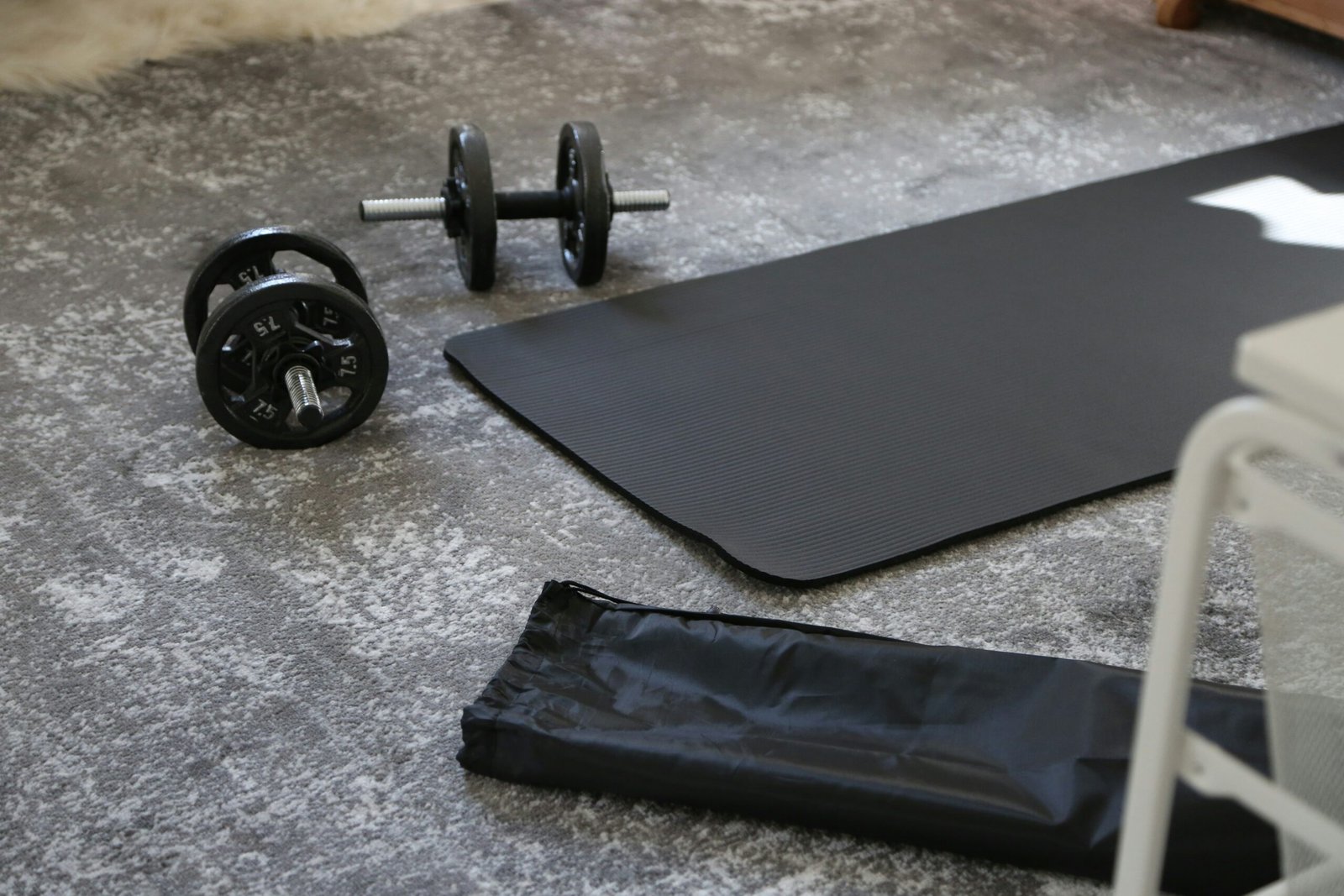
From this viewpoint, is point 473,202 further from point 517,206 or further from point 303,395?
point 303,395

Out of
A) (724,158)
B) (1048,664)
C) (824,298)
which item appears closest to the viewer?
(1048,664)

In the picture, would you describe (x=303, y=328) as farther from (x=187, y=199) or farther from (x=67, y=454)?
(x=187, y=199)

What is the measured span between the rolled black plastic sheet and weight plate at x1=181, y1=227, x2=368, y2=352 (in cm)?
60

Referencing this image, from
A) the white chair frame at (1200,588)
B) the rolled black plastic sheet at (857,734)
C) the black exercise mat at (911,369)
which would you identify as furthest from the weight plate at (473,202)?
the white chair frame at (1200,588)

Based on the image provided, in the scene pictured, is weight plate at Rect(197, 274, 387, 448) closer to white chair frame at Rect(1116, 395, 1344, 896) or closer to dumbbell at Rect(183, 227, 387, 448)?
dumbbell at Rect(183, 227, 387, 448)

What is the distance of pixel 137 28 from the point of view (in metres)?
2.67

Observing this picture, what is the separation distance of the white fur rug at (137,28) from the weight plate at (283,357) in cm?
127

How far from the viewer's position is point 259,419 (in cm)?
157

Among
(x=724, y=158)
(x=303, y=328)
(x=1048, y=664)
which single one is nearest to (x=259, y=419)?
(x=303, y=328)

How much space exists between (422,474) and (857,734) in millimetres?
644

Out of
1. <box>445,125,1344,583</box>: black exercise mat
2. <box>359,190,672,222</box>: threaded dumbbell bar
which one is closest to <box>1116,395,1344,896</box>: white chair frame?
<box>445,125,1344,583</box>: black exercise mat

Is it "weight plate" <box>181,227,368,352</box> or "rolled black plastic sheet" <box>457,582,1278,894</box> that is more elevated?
"weight plate" <box>181,227,368,352</box>

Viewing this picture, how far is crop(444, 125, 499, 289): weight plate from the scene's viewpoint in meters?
1.82

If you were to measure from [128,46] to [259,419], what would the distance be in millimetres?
1404
